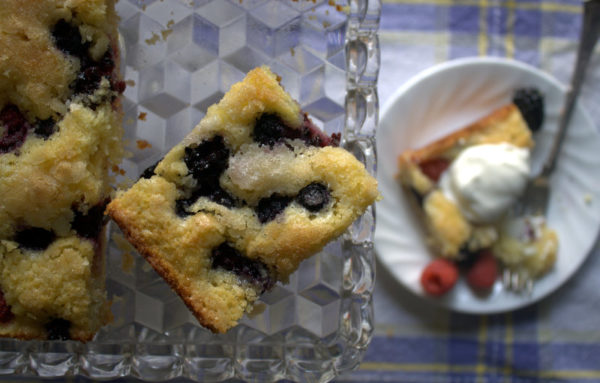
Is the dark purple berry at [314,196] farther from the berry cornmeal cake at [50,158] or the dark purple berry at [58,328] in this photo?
the dark purple berry at [58,328]

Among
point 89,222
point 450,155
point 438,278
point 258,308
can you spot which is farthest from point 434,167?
point 89,222

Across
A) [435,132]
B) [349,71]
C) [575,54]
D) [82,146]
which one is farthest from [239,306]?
[575,54]

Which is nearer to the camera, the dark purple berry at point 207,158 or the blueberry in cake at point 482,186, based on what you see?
the dark purple berry at point 207,158

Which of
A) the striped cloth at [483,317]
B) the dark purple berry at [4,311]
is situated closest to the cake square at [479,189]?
the striped cloth at [483,317]

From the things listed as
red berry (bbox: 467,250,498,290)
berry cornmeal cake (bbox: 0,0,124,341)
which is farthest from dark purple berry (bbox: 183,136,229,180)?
red berry (bbox: 467,250,498,290)

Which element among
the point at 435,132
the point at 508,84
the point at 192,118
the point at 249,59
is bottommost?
the point at 435,132

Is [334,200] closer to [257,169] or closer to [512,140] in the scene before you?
[257,169]

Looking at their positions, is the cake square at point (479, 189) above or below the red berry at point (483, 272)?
above
